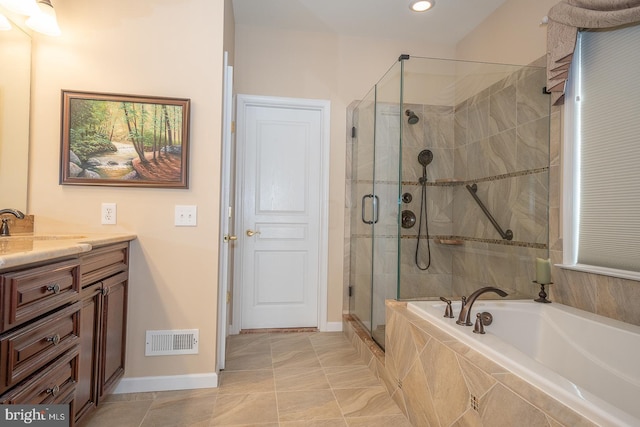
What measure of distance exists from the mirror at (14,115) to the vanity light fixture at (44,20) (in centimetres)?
13

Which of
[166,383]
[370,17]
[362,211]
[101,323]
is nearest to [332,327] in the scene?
[362,211]

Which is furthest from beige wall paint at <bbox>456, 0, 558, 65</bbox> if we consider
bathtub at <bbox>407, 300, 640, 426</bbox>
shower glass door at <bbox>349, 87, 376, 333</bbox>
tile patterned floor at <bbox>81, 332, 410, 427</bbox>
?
tile patterned floor at <bbox>81, 332, 410, 427</bbox>

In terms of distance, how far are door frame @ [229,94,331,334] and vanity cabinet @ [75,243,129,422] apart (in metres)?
1.16

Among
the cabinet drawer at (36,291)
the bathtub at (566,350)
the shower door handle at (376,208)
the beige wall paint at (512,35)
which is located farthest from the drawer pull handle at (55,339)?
the beige wall paint at (512,35)

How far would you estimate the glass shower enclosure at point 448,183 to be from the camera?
7.55 ft

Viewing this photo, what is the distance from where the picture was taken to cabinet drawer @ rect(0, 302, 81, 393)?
95cm

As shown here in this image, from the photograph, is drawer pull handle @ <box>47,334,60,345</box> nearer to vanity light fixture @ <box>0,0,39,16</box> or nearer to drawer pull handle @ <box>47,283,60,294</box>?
drawer pull handle @ <box>47,283,60,294</box>

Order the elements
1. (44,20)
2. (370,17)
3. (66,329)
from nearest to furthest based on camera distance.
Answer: (66,329)
(44,20)
(370,17)

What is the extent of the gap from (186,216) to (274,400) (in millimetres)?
1201

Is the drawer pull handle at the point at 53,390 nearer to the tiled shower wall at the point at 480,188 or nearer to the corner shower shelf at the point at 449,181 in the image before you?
the tiled shower wall at the point at 480,188

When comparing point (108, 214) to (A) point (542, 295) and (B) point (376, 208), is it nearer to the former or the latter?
(B) point (376, 208)

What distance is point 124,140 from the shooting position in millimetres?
1977

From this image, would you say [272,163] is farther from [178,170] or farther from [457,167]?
[457,167]

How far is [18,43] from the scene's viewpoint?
1.81 m
